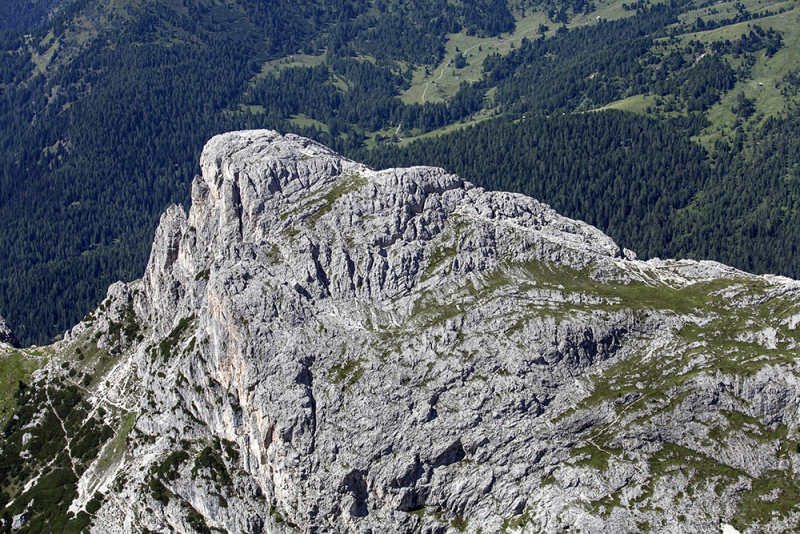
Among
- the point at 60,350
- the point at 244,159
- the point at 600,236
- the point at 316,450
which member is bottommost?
the point at 60,350

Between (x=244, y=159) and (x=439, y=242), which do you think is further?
(x=244, y=159)

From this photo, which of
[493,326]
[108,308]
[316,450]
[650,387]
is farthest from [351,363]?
[108,308]

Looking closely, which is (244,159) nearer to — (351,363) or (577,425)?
(351,363)

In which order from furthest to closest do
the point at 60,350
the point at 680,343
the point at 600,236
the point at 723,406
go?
1. the point at 60,350
2. the point at 600,236
3. the point at 680,343
4. the point at 723,406

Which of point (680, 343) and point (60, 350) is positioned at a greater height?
point (680, 343)

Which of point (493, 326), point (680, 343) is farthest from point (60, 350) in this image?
point (680, 343)

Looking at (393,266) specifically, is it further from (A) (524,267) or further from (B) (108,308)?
(B) (108,308)

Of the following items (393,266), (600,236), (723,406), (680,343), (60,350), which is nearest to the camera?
(723,406)
